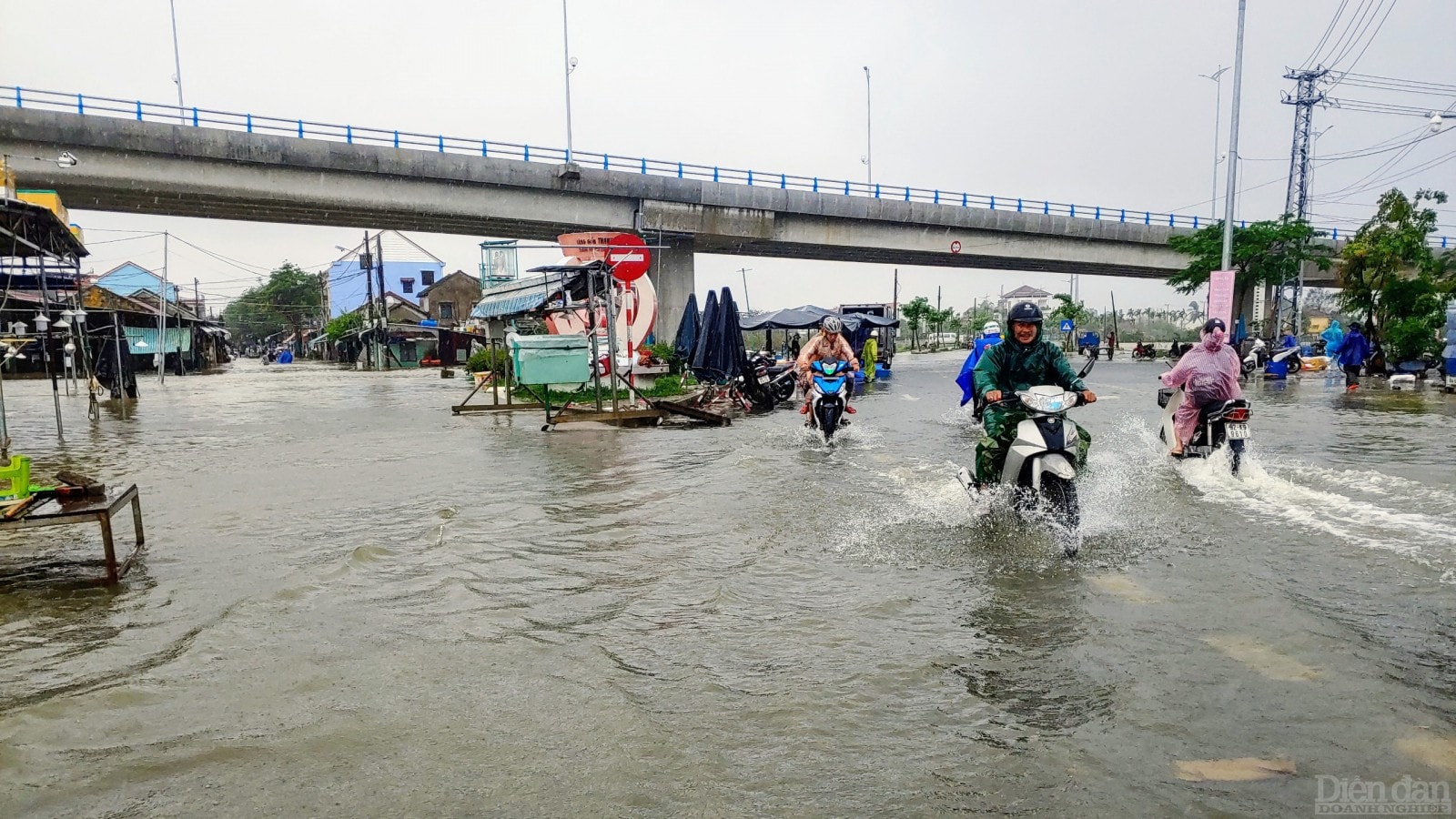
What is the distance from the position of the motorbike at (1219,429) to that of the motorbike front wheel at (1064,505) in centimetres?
314

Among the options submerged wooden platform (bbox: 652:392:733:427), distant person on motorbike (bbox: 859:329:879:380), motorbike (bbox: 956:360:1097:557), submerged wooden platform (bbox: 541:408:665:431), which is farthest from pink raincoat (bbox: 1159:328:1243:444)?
distant person on motorbike (bbox: 859:329:879:380)

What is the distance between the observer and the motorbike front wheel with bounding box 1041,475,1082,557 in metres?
5.24

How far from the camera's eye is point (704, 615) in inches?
167

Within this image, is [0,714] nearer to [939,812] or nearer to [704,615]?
[704,615]

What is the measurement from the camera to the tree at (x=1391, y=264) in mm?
22062

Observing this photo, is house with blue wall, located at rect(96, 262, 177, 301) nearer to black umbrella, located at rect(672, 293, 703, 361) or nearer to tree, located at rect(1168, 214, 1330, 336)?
black umbrella, located at rect(672, 293, 703, 361)

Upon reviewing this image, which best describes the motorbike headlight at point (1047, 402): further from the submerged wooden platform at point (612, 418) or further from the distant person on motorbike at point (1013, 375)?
the submerged wooden platform at point (612, 418)

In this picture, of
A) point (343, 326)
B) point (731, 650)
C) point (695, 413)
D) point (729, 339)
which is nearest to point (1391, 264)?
point (729, 339)

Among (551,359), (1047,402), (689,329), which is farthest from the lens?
(689,329)

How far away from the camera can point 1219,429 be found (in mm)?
7742

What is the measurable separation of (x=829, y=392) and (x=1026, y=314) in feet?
16.4

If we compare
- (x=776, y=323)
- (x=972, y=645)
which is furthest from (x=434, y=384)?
(x=972, y=645)

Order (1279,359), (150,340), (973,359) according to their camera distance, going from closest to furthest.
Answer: (973,359) < (1279,359) < (150,340)

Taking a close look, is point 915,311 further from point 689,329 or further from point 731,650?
point 731,650
